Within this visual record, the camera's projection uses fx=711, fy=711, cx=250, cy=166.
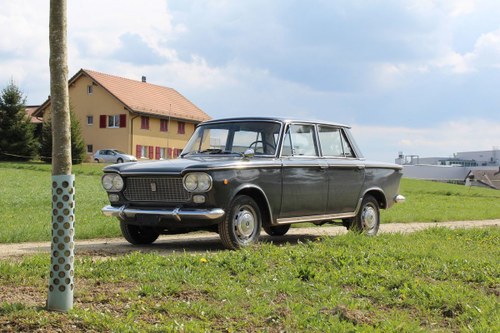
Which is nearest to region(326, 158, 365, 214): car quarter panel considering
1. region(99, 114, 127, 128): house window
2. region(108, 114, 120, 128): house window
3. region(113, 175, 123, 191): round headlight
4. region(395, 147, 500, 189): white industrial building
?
region(113, 175, 123, 191): round headlight

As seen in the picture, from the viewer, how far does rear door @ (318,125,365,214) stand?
35.3 feet

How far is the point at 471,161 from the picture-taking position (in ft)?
382

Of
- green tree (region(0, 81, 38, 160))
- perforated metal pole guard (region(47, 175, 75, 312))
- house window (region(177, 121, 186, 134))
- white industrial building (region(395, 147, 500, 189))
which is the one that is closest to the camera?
perforated metal pole guard (region(47, 175, 75, 312))

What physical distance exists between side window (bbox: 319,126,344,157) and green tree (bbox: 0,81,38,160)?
43.8 meters

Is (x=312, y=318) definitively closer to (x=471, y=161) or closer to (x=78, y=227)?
(x=78, y=227)

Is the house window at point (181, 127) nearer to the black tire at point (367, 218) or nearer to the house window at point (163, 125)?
the house window at point (163, 125)

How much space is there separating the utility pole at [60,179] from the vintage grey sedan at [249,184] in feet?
12.5

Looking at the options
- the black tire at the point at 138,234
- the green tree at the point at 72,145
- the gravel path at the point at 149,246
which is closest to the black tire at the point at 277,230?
the gravel path at the point at 149,246

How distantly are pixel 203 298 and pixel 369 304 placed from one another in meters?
1.28

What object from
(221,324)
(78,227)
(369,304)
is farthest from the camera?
(78,227)

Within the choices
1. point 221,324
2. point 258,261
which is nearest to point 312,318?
point 221,324

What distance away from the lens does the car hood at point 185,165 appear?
8.85 meters

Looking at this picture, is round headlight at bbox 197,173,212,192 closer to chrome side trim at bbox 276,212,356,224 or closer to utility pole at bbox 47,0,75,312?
chrome side trim at bbox 276,212,356,224

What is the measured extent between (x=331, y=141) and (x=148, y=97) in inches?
1991
